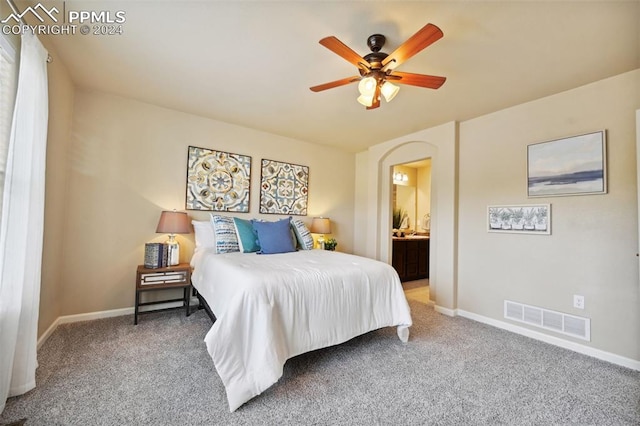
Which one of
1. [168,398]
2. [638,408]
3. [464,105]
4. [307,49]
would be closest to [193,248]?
[168,398]

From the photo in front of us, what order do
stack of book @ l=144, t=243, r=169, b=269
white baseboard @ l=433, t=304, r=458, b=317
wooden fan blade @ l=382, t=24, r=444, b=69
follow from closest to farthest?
wooden fan blade @ l=382, t=24, r=444, b=69, stack of book @ l=144, t=243, r=169, b=269, white baseboard @ l=433, t=304, r=458, b=317

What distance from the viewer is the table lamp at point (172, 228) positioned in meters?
2.90

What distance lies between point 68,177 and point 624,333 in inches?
212

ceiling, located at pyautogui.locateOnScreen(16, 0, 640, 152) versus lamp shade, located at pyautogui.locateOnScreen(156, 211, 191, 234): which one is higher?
ceiling, located at pyautogui.locateOnScreen(16, 0, 640, 152)

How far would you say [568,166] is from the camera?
8.31 feet

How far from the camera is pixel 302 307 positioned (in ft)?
6.25

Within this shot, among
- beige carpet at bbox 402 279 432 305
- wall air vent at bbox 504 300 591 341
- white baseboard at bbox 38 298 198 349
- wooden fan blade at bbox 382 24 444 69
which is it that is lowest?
beige carpet at bbox 402 279 432 305

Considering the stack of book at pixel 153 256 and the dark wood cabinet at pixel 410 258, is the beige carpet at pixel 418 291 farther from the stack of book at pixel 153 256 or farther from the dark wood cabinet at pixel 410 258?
the stack of book at pixel 153 256

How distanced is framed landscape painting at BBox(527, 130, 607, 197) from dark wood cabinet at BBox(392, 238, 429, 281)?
2.41m

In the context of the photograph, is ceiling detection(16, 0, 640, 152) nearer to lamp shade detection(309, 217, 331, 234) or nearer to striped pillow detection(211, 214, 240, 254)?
striped pillow detection(211, 214, 240, 254)

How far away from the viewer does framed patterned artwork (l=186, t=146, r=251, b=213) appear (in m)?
3.37

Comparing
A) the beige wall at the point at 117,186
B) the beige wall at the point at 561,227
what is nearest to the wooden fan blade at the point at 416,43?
the beige wall at the point at 561,227

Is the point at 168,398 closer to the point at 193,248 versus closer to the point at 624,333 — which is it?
the point at 193,248

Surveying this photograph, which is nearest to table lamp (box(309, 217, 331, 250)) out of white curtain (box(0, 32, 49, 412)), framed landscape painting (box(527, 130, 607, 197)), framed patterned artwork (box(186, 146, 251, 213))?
framed patterned artwork (box(186, 146, 251, 213))
